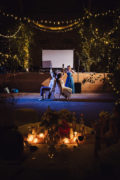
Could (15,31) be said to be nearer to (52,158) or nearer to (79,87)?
(79,87)

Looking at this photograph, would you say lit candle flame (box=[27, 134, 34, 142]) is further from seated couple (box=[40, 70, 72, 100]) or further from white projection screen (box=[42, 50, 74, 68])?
white projection screen (box=[42, 50, 74, 68])

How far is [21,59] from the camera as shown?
12.6 metres

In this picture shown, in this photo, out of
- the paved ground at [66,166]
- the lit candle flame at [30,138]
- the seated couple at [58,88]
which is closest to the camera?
the paved ground at [66,166]

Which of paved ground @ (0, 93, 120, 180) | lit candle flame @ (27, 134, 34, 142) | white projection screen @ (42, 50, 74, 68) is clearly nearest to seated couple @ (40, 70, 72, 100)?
lit candle flame @ (27, 134, 34, 142)

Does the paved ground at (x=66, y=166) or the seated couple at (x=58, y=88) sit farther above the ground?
A: the seated couple at (x=58, y=88)

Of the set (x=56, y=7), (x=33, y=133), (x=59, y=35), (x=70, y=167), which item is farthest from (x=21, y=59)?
(x=70, y=167)

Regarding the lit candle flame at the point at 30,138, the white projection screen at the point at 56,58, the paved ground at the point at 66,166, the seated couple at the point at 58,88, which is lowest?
the paved ground at the point at 66,166

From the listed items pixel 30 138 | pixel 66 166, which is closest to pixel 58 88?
pixel 30 138

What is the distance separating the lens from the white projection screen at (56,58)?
1471 centimetres

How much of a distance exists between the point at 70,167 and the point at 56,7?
13.6m

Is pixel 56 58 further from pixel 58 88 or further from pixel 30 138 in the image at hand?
pixel 30 138

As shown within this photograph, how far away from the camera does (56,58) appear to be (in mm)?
14930

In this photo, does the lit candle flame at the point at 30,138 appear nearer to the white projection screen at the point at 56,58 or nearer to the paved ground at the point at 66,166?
→ the paved ground at the point at 66,166

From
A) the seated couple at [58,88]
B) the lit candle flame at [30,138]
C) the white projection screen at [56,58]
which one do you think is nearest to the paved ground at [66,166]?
the lit candle flame at [30,138]
